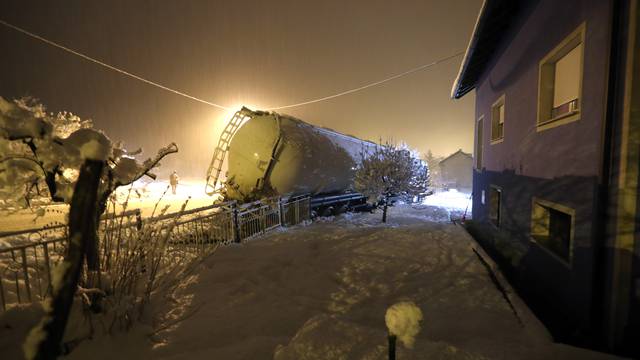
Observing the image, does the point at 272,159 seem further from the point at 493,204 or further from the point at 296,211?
the point at 493,204

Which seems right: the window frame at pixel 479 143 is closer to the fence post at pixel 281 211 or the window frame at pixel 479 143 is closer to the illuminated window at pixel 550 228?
the illuminated window at pixel 550 228

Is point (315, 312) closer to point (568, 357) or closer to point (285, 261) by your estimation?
point (285, 261)

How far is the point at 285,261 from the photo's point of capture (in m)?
6.51

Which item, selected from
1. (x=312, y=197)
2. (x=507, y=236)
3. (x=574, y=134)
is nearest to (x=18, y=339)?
(x=574, y=134)

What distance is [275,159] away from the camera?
37.7 ft

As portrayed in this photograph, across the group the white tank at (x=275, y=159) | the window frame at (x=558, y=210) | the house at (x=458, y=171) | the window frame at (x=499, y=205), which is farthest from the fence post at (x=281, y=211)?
the house at (x=458, y=171)

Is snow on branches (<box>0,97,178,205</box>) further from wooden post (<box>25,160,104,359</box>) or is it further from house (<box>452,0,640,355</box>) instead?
house (<box>452,0,640,355</box>)

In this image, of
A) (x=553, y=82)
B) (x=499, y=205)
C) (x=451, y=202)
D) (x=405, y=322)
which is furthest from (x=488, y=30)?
(x=451, y=202)

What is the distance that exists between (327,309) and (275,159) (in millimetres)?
7852

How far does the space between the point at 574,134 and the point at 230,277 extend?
651 cm

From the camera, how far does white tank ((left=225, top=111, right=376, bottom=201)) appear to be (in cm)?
1151

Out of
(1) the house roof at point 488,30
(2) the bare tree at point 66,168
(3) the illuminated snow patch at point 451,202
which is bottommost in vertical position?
(3) the illuminated snow patch at point 451,202

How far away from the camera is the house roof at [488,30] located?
7305 millimetres

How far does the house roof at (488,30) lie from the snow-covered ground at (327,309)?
6251 millimetres
